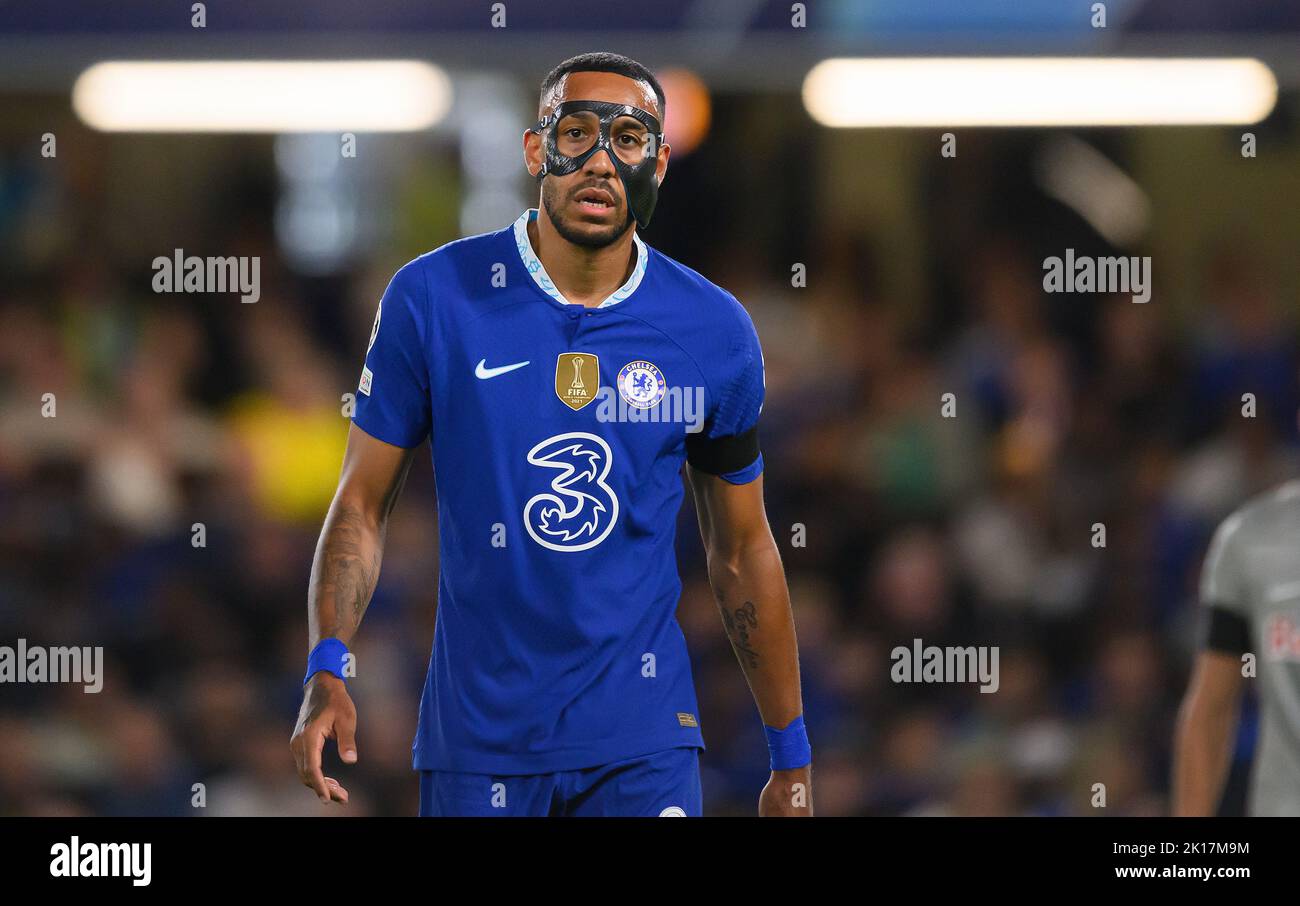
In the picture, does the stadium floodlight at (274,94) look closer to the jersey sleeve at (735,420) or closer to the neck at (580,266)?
the neck at (580,266)

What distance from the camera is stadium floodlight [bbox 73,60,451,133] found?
25.0 ft

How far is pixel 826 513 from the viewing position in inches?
285

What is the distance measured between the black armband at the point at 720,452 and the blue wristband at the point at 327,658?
87 cm

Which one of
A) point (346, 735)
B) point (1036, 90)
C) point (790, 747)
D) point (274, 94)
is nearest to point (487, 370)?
point (346, 735)

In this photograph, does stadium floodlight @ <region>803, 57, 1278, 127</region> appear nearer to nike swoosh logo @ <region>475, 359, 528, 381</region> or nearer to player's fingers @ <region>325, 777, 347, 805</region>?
nike swoosh logo @ <region>475, 359, 528, 381</region>

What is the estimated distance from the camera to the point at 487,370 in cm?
369

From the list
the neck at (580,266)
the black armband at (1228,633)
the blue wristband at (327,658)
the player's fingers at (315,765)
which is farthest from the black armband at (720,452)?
the black armband at (1228,633)

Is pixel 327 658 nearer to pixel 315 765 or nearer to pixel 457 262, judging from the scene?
pixel 315 765

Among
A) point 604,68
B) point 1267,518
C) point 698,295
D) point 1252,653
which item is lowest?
point 1252,653

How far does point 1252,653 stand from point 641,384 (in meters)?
2.05

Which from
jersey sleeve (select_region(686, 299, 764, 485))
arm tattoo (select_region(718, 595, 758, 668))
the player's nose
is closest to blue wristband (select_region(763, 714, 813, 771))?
arm tattoo (select_region(718, 595, 758, 668))

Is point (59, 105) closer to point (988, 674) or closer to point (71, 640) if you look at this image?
point (71, 640)

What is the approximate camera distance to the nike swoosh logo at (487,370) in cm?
368
